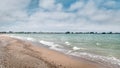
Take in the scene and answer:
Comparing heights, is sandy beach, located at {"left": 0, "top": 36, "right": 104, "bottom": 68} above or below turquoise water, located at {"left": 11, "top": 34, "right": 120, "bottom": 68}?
above

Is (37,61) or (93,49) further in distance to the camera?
(93,49)

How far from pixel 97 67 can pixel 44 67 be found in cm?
363

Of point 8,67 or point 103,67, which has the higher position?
point 8,67

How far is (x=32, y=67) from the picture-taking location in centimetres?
761

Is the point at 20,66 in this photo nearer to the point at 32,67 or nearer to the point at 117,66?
the point at 32,67

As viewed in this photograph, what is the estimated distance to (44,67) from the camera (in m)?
7.83

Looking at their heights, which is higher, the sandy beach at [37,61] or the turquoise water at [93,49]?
the sandy beach at [37,61]

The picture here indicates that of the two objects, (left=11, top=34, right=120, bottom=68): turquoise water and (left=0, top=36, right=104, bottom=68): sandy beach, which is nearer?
(left=0, top=36, right=104, bottom=68): sandy beach

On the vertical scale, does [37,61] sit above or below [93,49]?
above

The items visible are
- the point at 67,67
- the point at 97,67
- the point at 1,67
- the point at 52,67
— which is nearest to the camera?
the point at 1,67

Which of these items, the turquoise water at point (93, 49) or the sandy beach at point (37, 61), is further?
the turquoise water at point (93, 49)

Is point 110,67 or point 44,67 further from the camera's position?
point 110,67

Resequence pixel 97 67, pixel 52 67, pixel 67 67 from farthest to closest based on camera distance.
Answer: pixel 97 67 → pixel 67 67 → pixel 52 67


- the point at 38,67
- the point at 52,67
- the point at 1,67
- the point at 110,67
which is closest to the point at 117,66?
the point at 110,67
